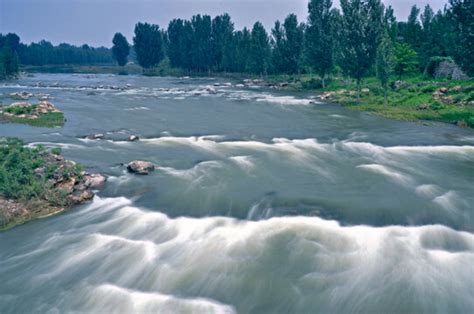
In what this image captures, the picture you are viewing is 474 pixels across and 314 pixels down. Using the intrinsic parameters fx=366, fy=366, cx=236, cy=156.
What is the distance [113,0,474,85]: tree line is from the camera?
4491 centimetres

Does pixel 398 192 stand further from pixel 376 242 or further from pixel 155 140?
pixel 155 140

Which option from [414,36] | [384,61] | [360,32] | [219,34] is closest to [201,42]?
[219,34]

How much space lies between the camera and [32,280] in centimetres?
1102

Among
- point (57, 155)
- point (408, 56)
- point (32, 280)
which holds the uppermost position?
point (408, 56)

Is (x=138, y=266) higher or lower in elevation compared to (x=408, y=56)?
lower

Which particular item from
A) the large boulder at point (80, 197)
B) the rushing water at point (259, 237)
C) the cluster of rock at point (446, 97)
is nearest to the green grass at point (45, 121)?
the rushing water at point (259, 237)

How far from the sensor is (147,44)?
144625mm

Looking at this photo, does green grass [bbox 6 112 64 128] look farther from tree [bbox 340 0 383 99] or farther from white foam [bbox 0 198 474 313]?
tree [bbox 340 0 383 99]

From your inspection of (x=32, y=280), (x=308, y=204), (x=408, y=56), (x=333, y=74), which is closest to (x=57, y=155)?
(x=32, y=280)

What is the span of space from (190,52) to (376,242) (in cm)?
12279

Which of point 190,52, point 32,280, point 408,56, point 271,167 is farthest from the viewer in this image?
point 190,52

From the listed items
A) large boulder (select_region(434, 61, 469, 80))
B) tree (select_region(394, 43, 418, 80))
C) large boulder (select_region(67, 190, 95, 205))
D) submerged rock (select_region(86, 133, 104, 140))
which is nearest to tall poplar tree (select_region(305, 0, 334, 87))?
tree (select_region(394, 43, 418, 80))

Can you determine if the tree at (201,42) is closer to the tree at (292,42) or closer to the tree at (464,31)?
the tree at (292,42)

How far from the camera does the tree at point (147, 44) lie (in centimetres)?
14425
